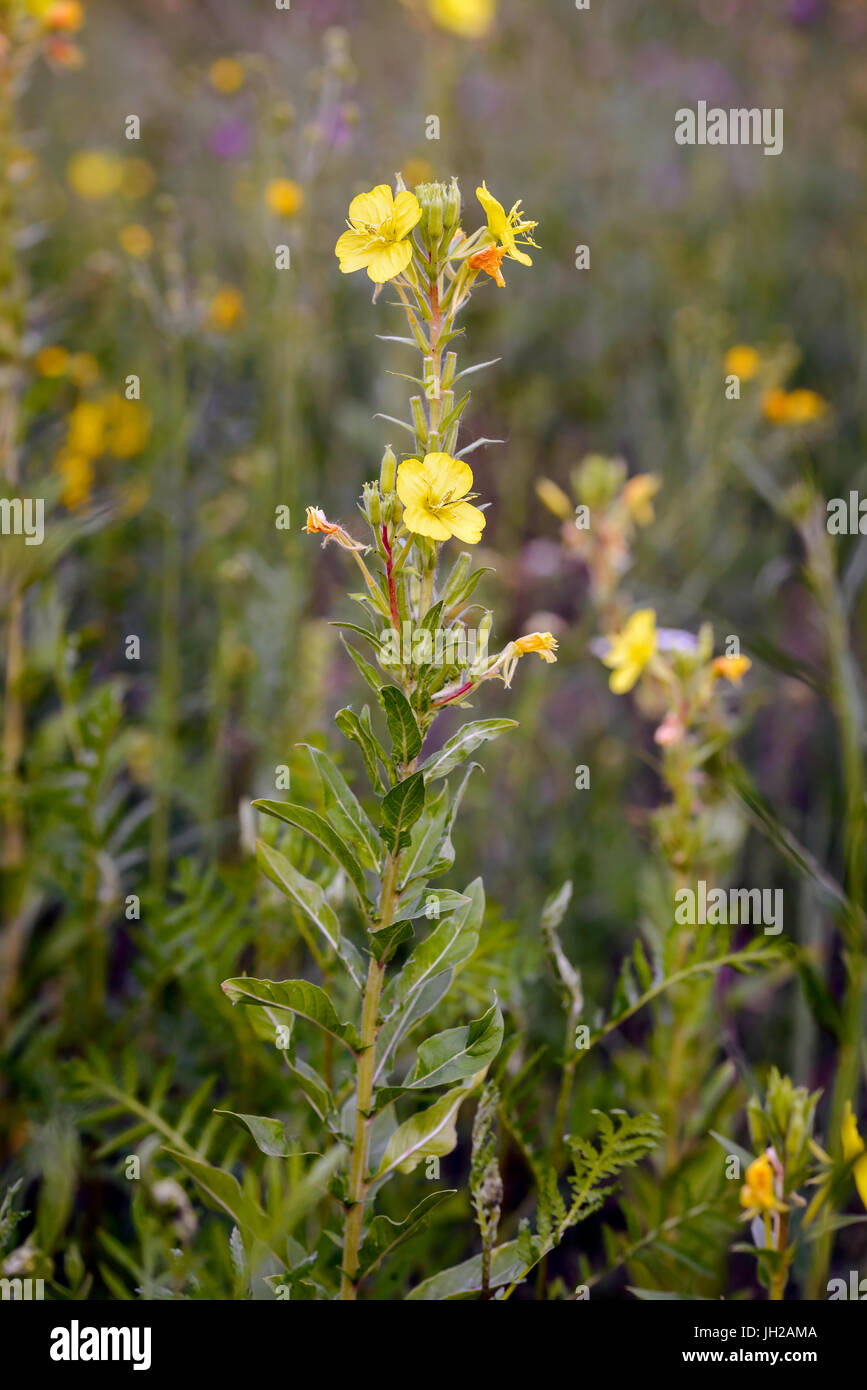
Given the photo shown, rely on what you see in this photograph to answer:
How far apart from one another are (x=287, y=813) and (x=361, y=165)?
451cm

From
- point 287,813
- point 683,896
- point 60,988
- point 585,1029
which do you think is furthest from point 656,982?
point 60,988

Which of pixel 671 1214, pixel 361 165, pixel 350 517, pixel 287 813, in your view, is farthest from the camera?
pixel 361 165

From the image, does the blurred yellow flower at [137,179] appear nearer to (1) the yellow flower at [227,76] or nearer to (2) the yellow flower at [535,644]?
(1) the yellow flower at [227,76]

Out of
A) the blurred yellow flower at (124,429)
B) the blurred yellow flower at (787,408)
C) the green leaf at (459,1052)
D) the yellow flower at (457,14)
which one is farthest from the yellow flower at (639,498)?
the yellow flower at (457,14)

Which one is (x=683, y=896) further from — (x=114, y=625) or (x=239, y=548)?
(x=114, y=625)

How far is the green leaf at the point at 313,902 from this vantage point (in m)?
0.90

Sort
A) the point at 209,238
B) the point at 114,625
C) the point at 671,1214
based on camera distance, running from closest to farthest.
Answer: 1. the point at 671,1214
2. the point at 114,625
3. the point at 209,238

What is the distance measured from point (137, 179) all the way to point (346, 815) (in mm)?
3783

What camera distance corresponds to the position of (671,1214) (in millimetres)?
1323

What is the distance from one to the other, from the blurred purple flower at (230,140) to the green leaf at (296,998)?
4497 millimetres

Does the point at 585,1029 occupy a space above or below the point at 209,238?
below

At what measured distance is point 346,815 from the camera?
914 millimetres

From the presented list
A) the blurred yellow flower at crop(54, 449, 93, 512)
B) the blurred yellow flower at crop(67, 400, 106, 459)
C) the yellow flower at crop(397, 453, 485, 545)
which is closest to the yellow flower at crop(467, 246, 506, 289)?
the yellow flower at crop(397, 453, 485, 545)

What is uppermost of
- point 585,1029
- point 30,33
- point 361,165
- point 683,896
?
point 361,165
